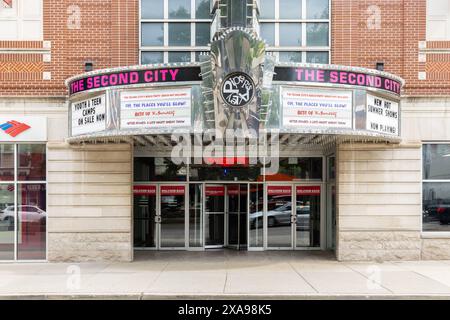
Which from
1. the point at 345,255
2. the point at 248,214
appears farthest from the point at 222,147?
the point at 345,255

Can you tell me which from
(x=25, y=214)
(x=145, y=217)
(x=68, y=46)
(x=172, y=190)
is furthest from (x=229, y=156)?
(x=25, y=214)

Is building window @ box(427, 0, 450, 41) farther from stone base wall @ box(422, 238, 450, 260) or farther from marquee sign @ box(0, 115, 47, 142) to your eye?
marquee sign @ box(0, 115, 47, 142)

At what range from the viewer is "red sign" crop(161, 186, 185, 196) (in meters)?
15.4

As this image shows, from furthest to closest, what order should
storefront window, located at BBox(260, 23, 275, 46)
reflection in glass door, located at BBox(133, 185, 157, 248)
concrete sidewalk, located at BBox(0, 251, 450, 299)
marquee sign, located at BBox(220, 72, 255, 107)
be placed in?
reflection in glass door, located at BBox(133, 185, 157, 248)
storefront window, located at BBox(260, 23, 275, 46)
marquee sign, located at BBox(220, 72, 255, 107)
concrete sidewalk, located at BBox(0, 251, 450, 299)

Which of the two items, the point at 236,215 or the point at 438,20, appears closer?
the point at 438,20

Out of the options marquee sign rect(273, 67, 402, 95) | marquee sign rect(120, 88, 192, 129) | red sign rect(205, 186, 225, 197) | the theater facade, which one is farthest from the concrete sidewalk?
marquee sign rect(273, 67, 402, 95)

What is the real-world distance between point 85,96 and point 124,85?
1425 mm

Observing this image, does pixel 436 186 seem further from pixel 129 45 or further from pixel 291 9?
pixel 129 45

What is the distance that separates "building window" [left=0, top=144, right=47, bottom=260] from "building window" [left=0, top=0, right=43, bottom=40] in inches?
120

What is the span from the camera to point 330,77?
11422mm

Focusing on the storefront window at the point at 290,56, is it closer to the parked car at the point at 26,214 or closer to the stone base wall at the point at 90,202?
the stone base wall at the point at 90,202

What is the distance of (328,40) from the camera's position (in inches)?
552

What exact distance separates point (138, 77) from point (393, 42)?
717 centimetres
